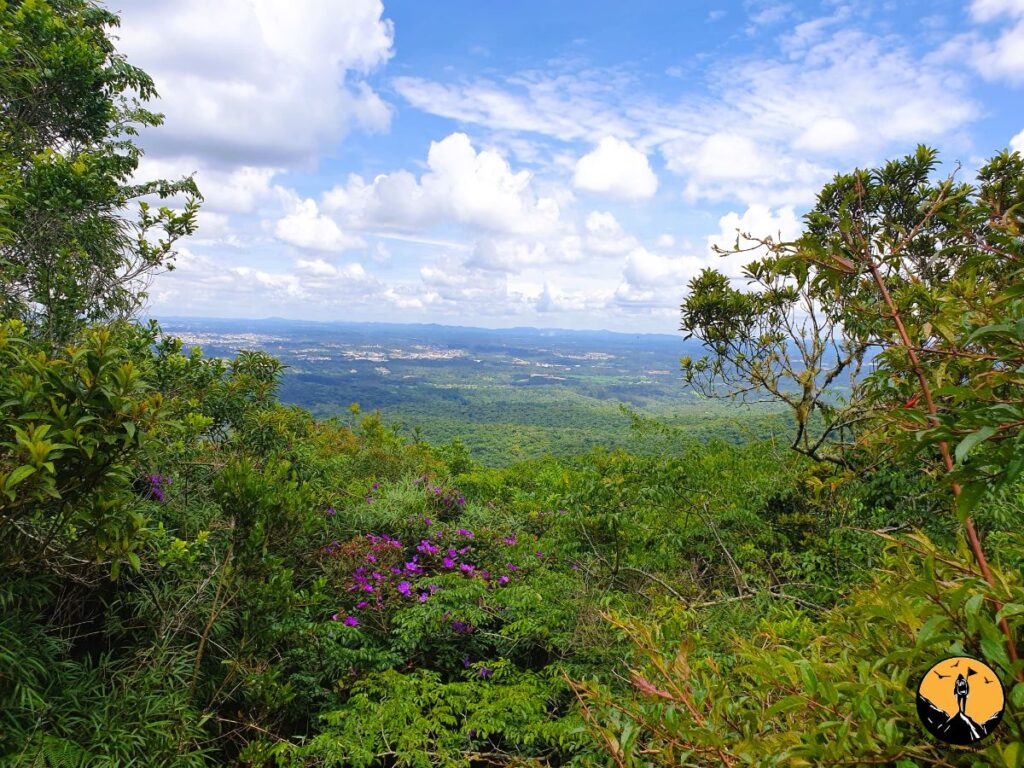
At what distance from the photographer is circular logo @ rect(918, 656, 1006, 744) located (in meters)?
0.77

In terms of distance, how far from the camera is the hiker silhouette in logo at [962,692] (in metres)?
0.79

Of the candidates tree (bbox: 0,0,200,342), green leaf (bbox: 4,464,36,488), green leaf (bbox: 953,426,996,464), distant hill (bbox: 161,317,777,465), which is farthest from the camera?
distant hill (bbox: 161,317,777,465)

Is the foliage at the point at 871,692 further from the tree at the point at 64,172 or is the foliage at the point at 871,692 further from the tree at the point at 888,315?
the tree at the point at 64,172

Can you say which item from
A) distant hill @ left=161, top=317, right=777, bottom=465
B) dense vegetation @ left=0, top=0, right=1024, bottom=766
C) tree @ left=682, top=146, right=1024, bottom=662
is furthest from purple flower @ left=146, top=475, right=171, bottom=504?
distant hill @ left=161, top=317, right=777, bottom=465

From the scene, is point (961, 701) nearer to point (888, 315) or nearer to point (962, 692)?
point (962, 692)

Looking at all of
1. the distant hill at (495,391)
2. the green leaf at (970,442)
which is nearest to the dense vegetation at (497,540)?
the green leaf at (970,442)

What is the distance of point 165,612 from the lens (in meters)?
3.54

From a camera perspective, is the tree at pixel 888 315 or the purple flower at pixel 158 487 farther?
the purple flower at pixel 158 487

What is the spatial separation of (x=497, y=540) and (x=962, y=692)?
225 inches

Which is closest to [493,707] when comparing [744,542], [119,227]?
[744,542]

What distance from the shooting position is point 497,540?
20.5ft

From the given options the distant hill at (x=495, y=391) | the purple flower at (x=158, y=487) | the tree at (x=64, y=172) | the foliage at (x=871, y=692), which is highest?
the tree at (x=64, y=172)

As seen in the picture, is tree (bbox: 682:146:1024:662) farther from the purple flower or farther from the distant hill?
the purple flower

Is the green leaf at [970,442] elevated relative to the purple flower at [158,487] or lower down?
elevated
